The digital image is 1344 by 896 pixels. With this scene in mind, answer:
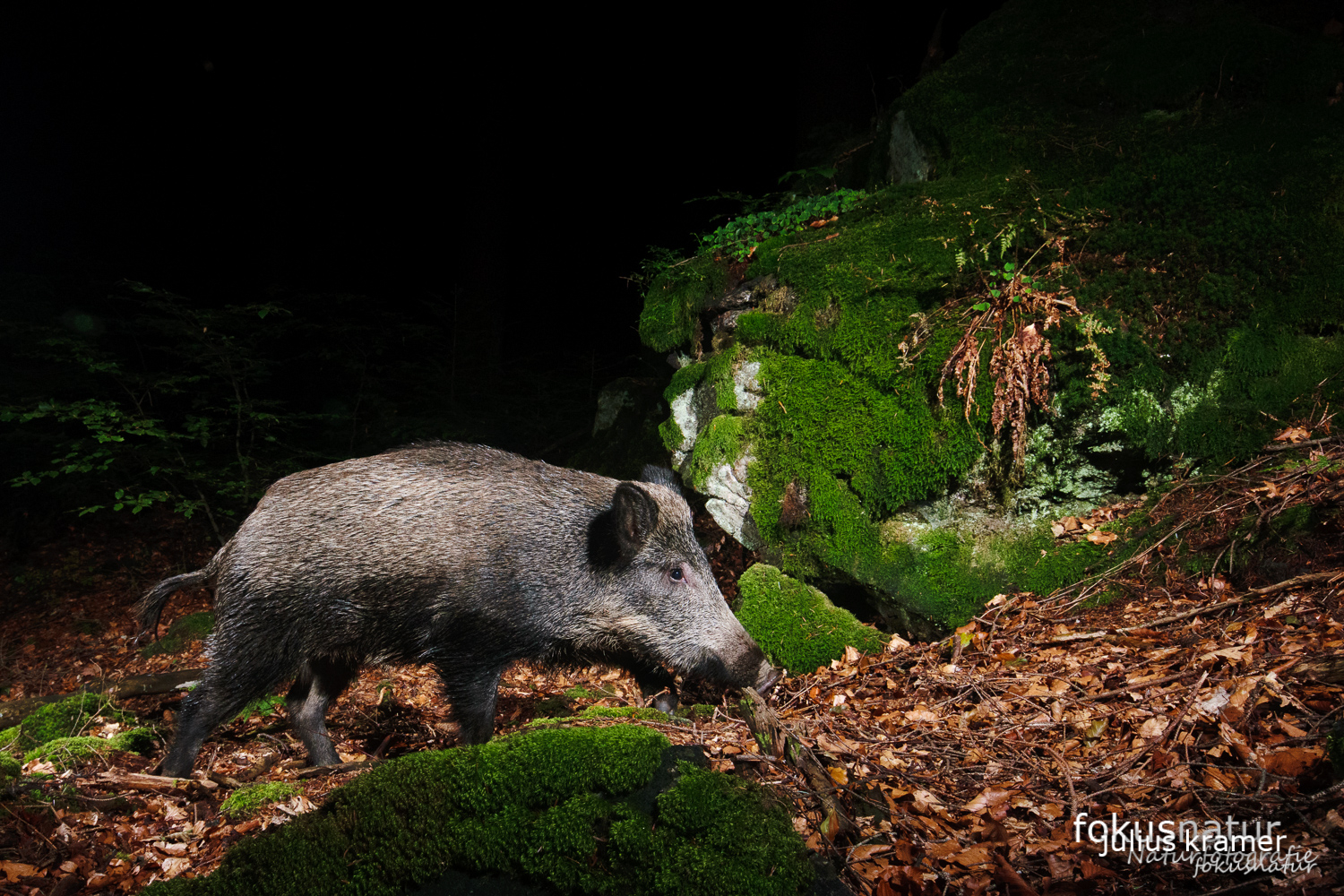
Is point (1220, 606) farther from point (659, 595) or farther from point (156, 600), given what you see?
point (156, 600)

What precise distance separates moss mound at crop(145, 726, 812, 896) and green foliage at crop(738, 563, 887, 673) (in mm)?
2670

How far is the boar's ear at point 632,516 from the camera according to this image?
14.5ft

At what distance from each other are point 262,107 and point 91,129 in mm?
3413

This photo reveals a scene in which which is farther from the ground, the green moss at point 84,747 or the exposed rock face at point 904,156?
the exposed rock face at point 904,156

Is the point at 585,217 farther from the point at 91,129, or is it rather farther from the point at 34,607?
the point at 34,607

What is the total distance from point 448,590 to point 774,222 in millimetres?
4569

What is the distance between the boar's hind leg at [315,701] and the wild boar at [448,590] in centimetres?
1

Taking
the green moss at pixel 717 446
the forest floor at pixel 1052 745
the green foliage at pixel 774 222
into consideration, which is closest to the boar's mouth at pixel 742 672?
the forest floor at pixel 1052 745

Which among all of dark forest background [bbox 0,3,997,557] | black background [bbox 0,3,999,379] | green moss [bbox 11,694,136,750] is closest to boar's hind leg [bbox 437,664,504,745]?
green moss [bbox 11,694,136,750]

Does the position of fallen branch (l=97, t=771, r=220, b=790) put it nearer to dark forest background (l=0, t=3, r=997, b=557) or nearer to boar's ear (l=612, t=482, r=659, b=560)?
boar's ear (l=612, t=482, r=659, b=560)

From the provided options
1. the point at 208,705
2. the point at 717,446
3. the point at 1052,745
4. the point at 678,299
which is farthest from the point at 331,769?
the point at 678,299

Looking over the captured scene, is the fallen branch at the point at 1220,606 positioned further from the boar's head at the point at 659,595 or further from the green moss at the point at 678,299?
the green moss at the point at 678,299

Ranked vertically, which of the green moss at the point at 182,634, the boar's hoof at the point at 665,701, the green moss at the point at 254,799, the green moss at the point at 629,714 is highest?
the green moss at the point at 629,714

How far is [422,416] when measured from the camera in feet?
31.9
